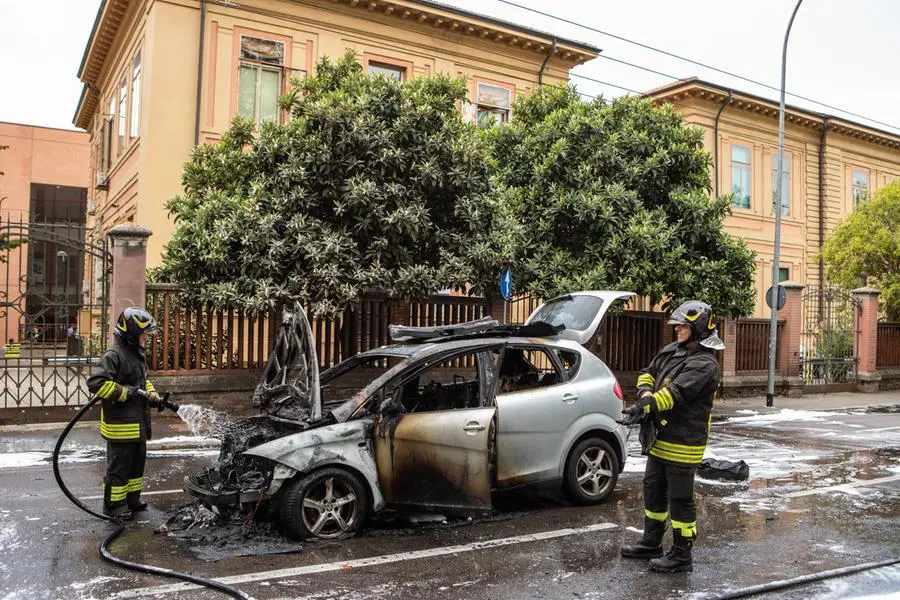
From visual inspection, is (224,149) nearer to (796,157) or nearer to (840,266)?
(840,266)

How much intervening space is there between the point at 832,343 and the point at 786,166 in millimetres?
10479

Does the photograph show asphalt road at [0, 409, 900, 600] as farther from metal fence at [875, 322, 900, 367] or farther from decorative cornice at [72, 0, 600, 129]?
metal fence at [875, 322, 900, 367]

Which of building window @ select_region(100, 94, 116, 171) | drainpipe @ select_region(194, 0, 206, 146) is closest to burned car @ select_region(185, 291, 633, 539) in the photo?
drainpipe @ select_region(194, 0, 206, 146)

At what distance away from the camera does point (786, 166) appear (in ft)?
100

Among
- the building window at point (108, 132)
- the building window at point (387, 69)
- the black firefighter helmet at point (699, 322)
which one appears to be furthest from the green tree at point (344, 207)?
the building window at point (108, 132)

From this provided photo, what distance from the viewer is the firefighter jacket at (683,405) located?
5.27 meters

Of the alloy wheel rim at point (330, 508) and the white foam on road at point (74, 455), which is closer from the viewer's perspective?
the alloy wheel rim at point (330, 508)

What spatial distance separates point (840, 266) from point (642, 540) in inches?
856

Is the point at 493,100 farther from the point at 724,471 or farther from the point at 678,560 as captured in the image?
the point at 678,560

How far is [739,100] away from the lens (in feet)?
93.1

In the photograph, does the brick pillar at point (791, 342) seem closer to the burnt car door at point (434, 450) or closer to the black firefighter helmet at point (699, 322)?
the burnt car door at point (434, 450)

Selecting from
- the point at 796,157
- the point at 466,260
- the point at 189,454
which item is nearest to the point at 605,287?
the point at 466,260

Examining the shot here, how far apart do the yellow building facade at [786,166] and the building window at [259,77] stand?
15.0 m

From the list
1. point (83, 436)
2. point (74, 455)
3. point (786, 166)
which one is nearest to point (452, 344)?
point (74, 455)
